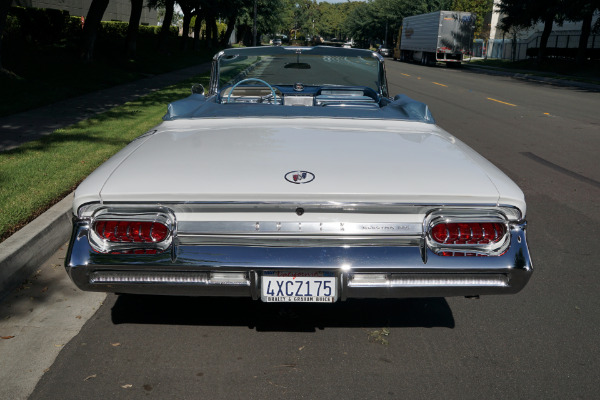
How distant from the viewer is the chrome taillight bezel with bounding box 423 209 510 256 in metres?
2.84

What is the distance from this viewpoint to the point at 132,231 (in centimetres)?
287

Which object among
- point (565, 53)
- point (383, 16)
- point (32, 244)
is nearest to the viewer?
point (32, 244)

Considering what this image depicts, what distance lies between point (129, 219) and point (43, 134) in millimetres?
7026

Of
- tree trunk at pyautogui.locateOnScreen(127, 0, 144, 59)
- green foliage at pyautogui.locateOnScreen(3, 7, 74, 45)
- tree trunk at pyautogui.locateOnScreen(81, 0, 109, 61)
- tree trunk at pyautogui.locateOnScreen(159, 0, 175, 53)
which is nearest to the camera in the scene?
tree trunk at pyautogui.locateOnScreen(81, 0, 109, 61)

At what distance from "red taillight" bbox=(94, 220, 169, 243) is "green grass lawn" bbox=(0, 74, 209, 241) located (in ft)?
7.16

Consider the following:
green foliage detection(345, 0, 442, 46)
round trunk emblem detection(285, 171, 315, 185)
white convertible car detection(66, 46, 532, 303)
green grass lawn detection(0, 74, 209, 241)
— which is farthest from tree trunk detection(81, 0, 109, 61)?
green foliage detection(345, 0, 442, 46)

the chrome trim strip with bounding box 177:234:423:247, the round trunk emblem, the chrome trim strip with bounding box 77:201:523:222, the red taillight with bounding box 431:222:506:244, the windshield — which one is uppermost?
the windshield

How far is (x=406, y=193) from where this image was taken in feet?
9.16

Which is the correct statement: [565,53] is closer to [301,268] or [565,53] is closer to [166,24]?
[166,24]

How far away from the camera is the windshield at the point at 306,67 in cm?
550

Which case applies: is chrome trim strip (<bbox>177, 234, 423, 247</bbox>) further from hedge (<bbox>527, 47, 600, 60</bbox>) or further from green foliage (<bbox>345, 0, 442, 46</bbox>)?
green foliage (<bbox>345, 0, 442, 46</bbox>)

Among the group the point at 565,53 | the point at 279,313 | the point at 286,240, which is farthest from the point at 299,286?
the point at 565,53

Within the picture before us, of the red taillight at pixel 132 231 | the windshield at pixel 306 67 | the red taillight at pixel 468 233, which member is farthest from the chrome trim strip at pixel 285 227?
the windshield at pixel 306 67

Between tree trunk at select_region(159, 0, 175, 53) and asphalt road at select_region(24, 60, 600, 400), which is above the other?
tree trunk at select_region(159, 0, 175, 53)
